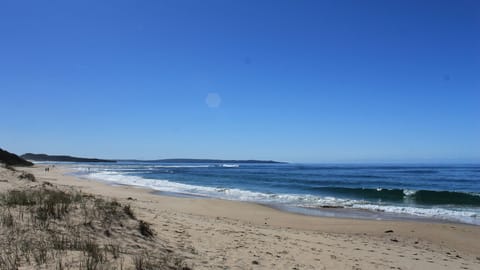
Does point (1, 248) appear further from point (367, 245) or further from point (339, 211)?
point (339, 211)

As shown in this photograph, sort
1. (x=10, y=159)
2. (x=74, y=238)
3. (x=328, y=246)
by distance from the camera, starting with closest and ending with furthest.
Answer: (x=74, y=238)
(x=328, y=246)
(x=10, y=159)

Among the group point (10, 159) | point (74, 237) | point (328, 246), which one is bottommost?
point (328, 246)

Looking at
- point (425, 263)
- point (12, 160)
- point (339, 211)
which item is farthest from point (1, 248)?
point (12, 160)

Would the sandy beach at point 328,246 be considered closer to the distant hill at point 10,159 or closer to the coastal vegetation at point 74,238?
the coastal vegetation at point 74,238

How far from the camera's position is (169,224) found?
1017cm

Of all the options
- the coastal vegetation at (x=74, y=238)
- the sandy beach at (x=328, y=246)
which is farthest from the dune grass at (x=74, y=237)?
the sandy beach at (x=328, y=246)

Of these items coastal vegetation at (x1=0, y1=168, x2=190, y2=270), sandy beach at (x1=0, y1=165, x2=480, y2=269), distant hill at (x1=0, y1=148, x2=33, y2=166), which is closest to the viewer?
coastal vegetation at (x1=0, y1=168, x2=190, y2=270)

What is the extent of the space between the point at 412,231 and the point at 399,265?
609 cm

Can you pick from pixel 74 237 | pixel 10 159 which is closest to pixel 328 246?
pixel 74 237

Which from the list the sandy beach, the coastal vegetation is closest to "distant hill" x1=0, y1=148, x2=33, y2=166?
the coastal vegetation

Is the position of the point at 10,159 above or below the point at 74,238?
above

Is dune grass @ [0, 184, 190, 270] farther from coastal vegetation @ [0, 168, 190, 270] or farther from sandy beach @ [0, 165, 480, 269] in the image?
sandy beach @ [0, 165, 480, 269]

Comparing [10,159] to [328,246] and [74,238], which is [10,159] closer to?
[74,238]

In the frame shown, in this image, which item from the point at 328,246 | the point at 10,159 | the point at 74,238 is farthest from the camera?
the point at 10,159
